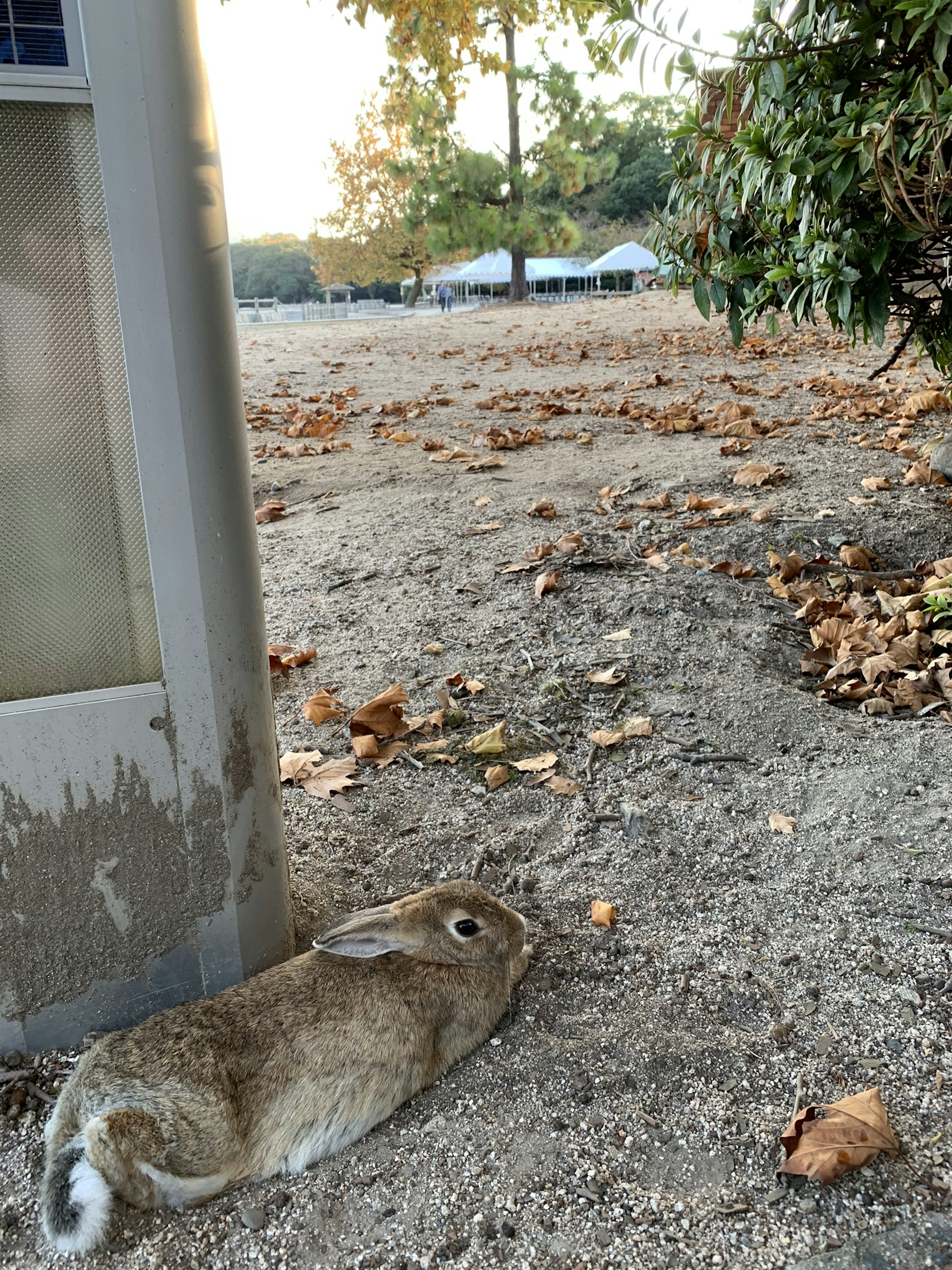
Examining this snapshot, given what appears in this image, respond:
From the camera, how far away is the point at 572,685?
3822 mm

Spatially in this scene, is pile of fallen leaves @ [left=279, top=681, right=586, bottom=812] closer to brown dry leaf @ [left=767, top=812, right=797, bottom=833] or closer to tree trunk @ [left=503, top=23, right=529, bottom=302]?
brown dry leaf @ [left=767, top=812, right=797, bottom=833]

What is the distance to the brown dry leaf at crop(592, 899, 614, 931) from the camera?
261 centimetres

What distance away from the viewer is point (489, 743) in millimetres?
3424

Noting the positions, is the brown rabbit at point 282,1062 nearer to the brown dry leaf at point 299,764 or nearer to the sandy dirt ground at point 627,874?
the sandy dirt ground at point 627,874

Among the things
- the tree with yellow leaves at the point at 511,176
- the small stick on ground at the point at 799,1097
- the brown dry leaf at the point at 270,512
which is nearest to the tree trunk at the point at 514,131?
the tree with yellow leaves at the point at 511,176

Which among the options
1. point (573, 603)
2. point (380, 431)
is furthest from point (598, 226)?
point (573, 603)

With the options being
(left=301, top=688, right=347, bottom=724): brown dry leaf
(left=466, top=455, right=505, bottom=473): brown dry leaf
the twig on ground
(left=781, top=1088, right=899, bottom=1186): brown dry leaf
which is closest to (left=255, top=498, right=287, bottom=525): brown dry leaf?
(left=466, top=455, right=505, bottom=473): brown dry leaf

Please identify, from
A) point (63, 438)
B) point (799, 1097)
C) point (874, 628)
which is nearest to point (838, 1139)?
point (799, 1097)

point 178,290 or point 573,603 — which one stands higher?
point 178,290

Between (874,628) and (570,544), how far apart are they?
62.3 inches

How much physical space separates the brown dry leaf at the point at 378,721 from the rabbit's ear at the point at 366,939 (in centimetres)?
130

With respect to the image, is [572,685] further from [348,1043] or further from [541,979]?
[348,1043]

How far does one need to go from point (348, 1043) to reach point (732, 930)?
1031 millimetres

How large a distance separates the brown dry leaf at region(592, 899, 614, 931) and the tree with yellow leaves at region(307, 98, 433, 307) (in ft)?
114
